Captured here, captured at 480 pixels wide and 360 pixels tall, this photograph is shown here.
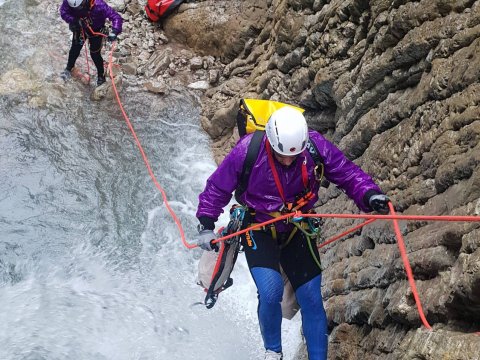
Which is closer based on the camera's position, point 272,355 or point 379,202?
point 379,202

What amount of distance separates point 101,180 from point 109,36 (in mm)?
2773

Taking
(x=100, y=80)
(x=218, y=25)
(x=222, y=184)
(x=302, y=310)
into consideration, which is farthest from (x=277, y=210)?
(x=218, y=25)

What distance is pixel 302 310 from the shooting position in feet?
15.5

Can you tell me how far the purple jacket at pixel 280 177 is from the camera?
14.8 ft

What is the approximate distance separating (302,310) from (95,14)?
6831mm

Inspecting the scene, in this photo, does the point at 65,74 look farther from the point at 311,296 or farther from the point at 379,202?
the point at 379,202

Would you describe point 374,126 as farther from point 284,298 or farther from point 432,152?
point 284,298

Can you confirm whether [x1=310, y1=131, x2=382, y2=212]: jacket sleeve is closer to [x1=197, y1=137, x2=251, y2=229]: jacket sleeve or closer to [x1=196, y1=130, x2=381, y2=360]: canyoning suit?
[x1=196, y1=130, x2=381, y2=360]: canyoning suit

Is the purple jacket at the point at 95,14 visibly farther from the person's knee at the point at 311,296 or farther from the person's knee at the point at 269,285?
the person's knee at the point at 311,296

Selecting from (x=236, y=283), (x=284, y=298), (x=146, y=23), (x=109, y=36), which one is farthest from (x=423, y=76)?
(x=146, y=23)

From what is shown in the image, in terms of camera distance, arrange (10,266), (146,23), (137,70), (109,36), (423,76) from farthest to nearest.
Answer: (146,23) → (137,70) → (109,36) → (10,266) → (423,76)

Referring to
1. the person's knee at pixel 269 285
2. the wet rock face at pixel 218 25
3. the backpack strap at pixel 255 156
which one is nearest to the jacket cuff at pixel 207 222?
the backpack strap at pixel 255 156

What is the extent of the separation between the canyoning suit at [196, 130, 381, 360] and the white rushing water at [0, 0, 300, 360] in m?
1.62

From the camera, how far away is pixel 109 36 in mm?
9898
